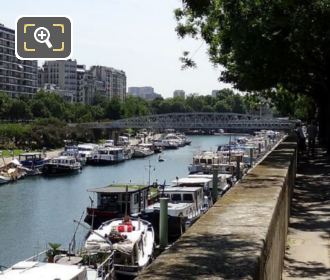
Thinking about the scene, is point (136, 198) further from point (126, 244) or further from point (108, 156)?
point (108, 156)

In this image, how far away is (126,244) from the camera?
79.2 feet

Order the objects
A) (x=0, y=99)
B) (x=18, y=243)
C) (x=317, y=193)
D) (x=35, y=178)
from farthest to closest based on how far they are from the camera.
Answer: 1. (x=0, y=99)
2. (x=35, y=178)
3. (x=18, y=243)
4. (x=317, y=193)

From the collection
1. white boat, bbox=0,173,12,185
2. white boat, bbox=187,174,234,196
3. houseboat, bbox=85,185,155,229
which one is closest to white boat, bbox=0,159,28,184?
white boat, bbox=0,173,12,185

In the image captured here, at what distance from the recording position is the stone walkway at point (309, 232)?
6.84 metres

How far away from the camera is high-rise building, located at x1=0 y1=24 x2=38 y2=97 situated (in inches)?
5581

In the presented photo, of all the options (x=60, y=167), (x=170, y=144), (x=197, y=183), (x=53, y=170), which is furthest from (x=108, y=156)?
(x=197, y=183)

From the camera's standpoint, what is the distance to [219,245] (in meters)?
3.97

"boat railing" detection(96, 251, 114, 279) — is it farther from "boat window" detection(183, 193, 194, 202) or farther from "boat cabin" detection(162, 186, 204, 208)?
"boat window" detection(183, 193, 194, 202)

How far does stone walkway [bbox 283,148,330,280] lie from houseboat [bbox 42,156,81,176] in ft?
200

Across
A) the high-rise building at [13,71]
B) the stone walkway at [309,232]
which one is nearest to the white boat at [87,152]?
the high-rise building at [13,71]

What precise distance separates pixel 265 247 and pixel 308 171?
12.7 m

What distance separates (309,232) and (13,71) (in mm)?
147764

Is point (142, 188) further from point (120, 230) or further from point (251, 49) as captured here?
point (251, 49)

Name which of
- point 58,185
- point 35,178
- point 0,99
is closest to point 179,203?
point 58,185
